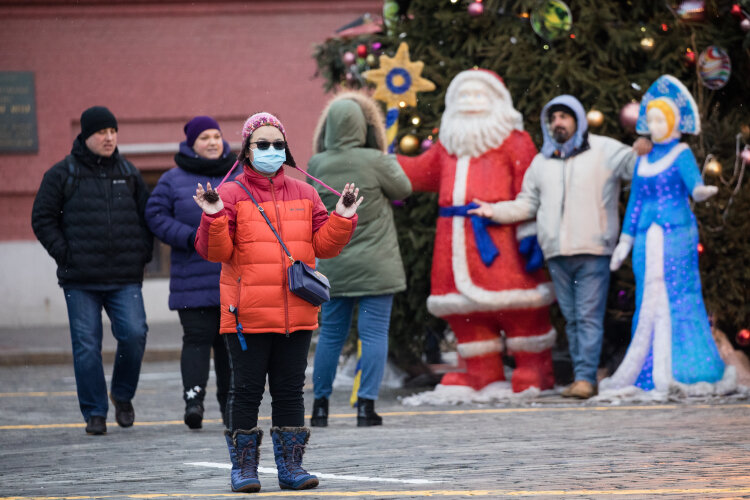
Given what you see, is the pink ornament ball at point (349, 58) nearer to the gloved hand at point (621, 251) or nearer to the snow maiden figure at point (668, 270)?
the snow maiden figure at point (668, 270)

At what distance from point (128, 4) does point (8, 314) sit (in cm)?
471

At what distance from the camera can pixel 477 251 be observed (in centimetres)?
981

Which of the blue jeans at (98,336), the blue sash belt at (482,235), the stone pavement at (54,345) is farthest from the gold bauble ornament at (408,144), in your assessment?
the stone pavement at (54,345)

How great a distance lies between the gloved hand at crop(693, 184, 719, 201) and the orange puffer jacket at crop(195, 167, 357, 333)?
11.8 feet

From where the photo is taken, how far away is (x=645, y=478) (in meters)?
5.93

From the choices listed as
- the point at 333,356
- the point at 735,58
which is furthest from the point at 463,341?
the point at 735,58

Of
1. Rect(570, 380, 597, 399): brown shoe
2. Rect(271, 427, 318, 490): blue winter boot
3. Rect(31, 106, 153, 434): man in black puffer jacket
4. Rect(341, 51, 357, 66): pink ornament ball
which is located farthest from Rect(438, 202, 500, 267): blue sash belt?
Rect(271, 427, 318, 490): blue winter boot

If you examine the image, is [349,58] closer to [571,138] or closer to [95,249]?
[571,138]

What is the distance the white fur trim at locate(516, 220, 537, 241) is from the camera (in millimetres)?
9836

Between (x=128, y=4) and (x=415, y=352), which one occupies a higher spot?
(x=128, y=4)

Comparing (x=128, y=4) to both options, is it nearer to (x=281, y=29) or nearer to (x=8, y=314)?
(x=281, y=29)

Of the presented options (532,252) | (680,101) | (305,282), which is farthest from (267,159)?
(680,101)

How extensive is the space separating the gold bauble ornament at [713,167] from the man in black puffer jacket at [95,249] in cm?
379

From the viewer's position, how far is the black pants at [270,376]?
19.8 feet
